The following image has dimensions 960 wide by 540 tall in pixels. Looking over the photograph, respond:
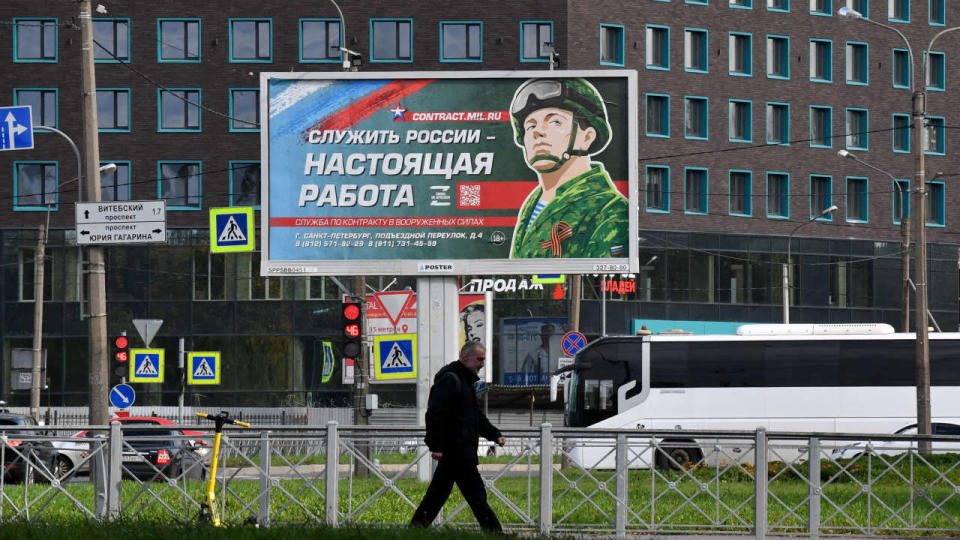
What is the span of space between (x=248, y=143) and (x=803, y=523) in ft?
138

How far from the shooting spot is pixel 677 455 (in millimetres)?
13422

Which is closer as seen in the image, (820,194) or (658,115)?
(658,115)

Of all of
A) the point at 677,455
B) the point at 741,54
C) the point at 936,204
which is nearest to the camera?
the point at 677,455

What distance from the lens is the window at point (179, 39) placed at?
5350 centimetres

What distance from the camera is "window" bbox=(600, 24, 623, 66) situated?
54.4 metres

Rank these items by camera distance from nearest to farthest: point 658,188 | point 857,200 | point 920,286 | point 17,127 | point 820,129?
point 17,127, point 920,286, point 658,188, point 820,129, point 857,200

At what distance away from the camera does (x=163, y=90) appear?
53375 mm

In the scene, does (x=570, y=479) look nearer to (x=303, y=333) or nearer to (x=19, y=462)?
(x=19, y=462)

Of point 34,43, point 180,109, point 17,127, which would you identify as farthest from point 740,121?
point 17,127

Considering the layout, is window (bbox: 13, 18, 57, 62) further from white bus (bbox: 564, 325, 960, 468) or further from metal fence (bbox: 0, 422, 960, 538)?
metal fence (bbox: 0, 422, 960, 538)

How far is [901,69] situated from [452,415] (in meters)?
51.9

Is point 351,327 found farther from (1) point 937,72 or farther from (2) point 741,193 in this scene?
(1) point 937,72

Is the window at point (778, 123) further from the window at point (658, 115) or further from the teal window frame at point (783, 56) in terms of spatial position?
the window at point (658, 115)

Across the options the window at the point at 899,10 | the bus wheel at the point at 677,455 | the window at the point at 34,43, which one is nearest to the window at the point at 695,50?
the window at the point at 899,10
